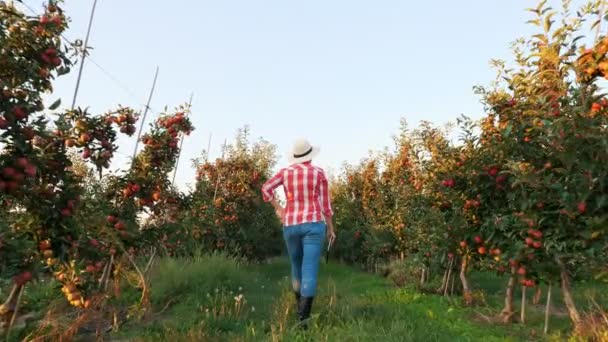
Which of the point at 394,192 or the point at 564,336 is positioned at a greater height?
the point at 394,192

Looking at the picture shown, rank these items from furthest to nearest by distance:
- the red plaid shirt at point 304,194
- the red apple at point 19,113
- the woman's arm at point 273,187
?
the woman's arm at point 273,187
the red plaid shirt at point 304,194
the red apple at point 19,113

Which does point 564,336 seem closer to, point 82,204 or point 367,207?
point 82,204

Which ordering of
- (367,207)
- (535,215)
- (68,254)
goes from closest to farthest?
(68,254), (535,215), (367,207)

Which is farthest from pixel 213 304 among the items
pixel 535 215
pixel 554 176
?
pixel 554 176

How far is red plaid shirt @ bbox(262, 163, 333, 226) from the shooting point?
189 inches

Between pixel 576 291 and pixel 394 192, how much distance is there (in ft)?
13.7

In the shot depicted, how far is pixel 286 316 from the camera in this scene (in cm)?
458

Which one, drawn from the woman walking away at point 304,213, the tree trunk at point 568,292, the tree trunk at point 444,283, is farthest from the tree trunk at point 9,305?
the tree trunk at point 444,283

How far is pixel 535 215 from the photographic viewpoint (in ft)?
14.8

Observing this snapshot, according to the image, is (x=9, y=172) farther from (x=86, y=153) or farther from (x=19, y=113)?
(x=86, y=153)

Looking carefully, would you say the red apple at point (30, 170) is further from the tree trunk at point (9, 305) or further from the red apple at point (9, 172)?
the tree trunk at point (9, 305)

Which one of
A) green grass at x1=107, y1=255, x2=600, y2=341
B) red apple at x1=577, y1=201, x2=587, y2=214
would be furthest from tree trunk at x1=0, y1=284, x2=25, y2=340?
red apple at x1=577, y1=201, x2=587, y2=214

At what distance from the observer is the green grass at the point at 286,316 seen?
406cm

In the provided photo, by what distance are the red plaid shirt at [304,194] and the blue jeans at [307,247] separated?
0.24 ft
